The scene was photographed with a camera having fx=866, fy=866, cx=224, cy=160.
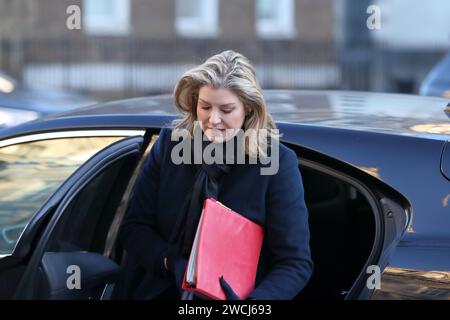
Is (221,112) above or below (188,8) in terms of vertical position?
below

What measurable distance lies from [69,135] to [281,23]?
15.5 m

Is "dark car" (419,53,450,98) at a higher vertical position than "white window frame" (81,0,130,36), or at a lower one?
lower

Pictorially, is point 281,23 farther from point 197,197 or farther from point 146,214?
point 197,197

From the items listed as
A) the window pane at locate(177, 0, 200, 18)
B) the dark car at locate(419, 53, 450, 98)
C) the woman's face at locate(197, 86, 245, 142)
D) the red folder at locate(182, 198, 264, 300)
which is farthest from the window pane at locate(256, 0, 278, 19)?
the red folder at locate(182, 198, 264, 300)

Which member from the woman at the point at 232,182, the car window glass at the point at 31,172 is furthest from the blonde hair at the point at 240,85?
the car window glass at the point at 31,172

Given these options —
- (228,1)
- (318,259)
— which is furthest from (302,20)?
(318,259)

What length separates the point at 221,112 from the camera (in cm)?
260

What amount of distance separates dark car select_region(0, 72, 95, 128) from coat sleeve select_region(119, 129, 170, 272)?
437 cm

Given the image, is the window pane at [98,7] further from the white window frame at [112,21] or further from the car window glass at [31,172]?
the car window glass at [31,172]

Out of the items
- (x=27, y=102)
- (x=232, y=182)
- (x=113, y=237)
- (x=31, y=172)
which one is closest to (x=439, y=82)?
(x=27, y=102)

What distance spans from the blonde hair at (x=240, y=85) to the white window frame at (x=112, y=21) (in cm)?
1445

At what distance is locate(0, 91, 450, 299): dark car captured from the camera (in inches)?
101

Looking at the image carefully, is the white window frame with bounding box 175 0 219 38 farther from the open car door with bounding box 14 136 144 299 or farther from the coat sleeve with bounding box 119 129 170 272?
the coat sleeve with bounding box 119 129 170 272
